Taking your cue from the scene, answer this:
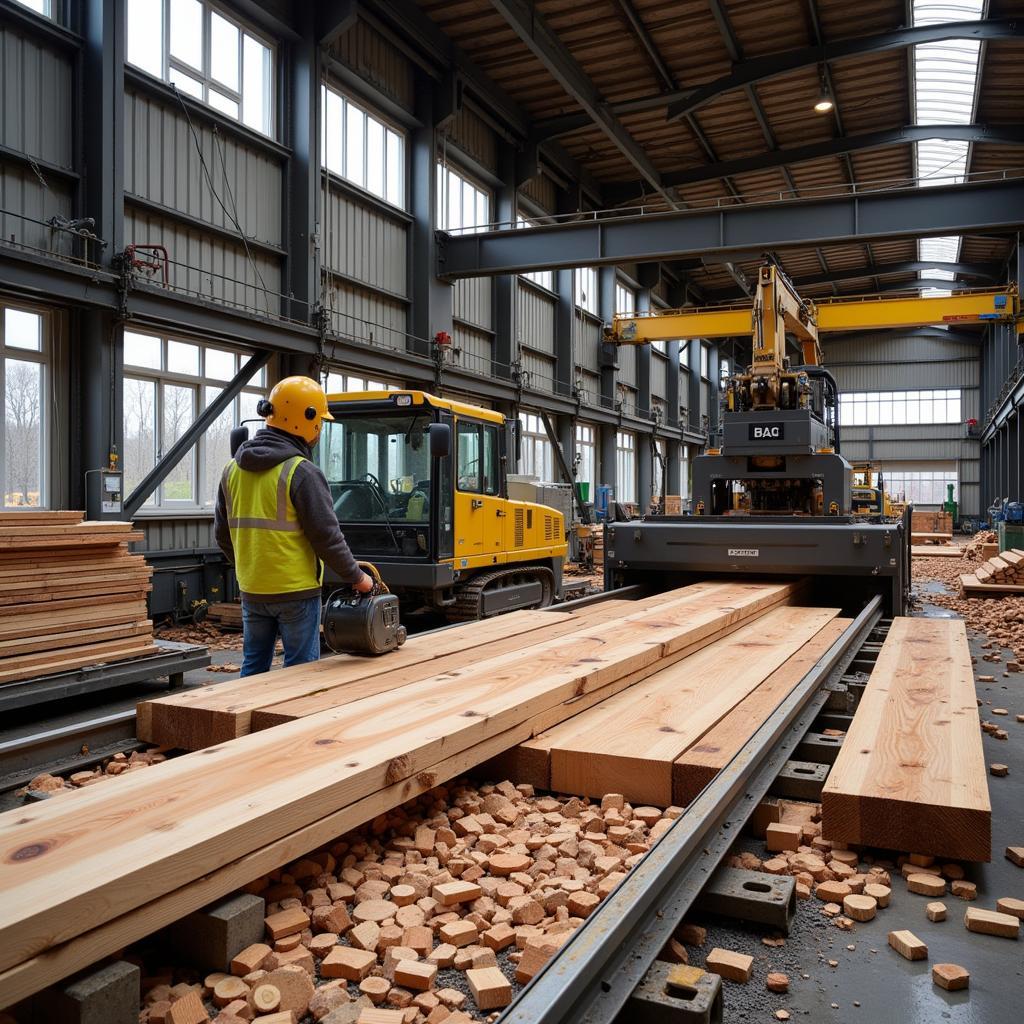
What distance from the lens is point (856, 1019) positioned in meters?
2.18

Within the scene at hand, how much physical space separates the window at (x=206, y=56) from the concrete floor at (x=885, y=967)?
11201 mm

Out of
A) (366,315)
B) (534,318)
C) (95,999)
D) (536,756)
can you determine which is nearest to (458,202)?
(534,318)

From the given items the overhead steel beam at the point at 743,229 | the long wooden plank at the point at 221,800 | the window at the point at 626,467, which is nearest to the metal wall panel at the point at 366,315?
the overhead steel beam at the point at 743,229

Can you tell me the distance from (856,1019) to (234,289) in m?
11.5

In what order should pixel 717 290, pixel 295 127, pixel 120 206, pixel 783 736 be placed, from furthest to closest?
pixel 717 290
pixel 295 127
pixel 120 206
pixel 783 736

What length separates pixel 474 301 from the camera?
18266 millimetres

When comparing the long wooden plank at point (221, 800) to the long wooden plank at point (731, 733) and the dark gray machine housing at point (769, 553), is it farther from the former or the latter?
the dark gray machine housing at point (769, 553)

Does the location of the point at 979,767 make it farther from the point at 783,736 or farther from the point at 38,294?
the point at 38,294

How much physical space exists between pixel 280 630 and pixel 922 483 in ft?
140

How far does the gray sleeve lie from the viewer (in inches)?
166

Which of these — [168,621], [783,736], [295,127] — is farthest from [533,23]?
[783,736]

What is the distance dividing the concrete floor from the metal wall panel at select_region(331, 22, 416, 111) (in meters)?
13.7

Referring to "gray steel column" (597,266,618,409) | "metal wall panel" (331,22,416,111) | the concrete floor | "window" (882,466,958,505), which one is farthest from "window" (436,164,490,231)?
"window" (882,466,958,505)

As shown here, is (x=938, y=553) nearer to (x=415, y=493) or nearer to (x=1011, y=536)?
(x=1011, y=536)
